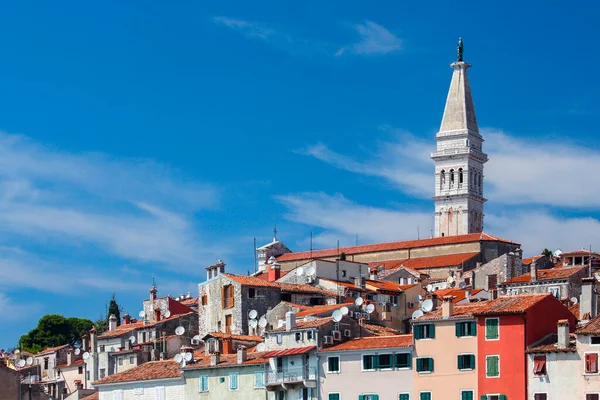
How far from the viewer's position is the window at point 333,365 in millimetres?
72938

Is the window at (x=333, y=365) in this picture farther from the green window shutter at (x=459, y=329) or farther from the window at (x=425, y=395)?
the green window shutter at (x=459, y=329)

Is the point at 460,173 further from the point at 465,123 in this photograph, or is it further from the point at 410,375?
the point at 410,375

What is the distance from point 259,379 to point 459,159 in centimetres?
10961

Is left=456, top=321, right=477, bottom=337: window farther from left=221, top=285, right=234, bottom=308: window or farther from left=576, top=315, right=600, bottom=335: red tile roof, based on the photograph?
left=221, top=285, right=234, bottom=308: window

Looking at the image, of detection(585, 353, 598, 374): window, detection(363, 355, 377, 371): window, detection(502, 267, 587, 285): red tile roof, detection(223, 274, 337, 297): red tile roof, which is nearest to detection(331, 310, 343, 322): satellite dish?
detection(363, 355, 377, 371): window

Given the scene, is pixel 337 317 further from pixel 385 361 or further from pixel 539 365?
pixel 539 365

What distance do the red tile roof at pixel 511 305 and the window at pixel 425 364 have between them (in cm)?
328

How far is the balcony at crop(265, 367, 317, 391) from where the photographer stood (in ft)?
242

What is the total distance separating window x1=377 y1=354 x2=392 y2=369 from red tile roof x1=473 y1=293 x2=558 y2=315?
16.2ft

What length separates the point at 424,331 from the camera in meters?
70.6

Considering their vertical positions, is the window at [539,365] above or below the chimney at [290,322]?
below

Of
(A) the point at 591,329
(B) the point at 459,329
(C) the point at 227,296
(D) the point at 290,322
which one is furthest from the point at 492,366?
(C) the point at 227,296

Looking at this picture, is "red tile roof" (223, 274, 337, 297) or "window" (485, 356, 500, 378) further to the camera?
"red tile roof" (223, 274, 337, 297)

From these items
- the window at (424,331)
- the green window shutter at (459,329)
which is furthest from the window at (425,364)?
the green window shutter at (459,329)
